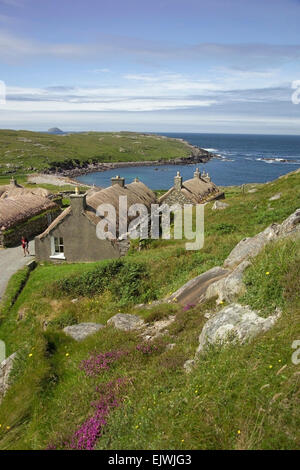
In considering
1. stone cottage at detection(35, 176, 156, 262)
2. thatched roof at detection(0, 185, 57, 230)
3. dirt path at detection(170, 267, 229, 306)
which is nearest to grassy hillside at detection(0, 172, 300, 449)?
dirt path at detection(170, 267, 229, 306)

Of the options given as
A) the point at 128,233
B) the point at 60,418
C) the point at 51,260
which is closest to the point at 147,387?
the point at 60,418

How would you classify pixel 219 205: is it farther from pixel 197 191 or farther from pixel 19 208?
pixel 19 208

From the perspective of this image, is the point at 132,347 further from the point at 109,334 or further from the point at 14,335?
the point at 14,335

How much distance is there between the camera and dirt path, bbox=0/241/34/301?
888 inches

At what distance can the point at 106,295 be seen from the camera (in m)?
16.8

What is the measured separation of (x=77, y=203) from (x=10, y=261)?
25.6 feet

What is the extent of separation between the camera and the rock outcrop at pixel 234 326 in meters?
7.51

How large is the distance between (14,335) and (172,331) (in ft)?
32.7

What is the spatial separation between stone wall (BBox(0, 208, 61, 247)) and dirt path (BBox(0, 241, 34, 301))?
96 centimetres

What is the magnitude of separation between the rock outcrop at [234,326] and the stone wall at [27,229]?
25.2 m

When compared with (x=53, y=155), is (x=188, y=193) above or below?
below

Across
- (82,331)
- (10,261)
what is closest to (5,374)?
(82,331)

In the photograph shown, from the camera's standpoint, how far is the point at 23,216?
105ft

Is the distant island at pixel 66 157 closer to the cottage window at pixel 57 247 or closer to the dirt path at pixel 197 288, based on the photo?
the cottage window at pixel 57 247
